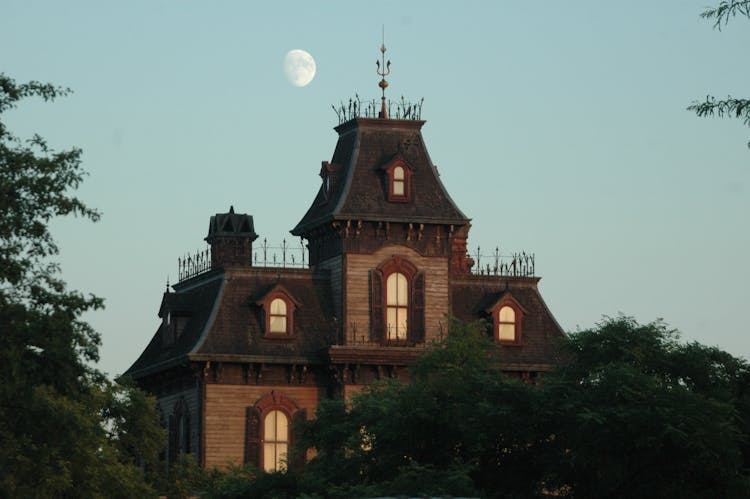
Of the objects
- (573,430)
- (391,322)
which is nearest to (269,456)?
(391,322)

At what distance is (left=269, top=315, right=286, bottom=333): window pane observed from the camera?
74500 millimetres

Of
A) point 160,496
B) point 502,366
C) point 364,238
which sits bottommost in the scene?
point 160,496

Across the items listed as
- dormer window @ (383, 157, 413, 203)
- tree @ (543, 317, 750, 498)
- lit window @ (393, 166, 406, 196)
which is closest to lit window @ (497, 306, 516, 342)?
dormer window @ (383, 157, 413, 203)

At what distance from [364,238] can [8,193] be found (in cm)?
3441

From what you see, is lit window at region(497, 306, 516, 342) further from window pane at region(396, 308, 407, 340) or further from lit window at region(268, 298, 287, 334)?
lit window at region(268, 298, 287, 334)

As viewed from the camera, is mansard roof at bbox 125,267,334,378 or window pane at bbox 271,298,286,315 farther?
window pane at bbox 271,298,286,315

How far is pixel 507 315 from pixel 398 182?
6.97 m

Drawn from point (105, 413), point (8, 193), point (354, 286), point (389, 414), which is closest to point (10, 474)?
point (8, 193)

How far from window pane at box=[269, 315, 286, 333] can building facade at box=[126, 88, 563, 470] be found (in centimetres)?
5

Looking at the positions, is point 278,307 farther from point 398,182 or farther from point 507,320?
point 507,320

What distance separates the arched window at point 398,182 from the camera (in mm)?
75750

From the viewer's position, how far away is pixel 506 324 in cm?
7719

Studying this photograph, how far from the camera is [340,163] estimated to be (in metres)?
77.4

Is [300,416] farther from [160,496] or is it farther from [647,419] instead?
[647,419]
